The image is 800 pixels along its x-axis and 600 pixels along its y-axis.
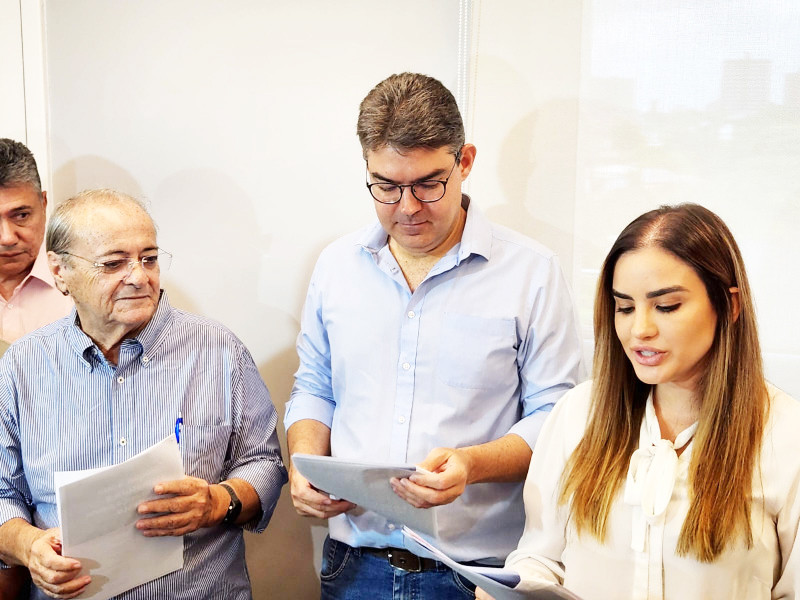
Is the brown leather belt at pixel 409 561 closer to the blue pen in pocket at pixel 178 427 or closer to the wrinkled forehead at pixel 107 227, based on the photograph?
the blue pen in pocket at pixel 178 427

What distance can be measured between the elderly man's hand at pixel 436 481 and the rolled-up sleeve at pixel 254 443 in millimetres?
625

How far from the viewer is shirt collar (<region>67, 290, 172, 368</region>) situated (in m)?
2.21

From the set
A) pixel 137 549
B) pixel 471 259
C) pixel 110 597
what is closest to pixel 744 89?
pixel 471 259

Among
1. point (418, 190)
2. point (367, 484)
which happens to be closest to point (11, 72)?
point (418, 190)

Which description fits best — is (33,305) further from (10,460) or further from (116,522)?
(116,522)

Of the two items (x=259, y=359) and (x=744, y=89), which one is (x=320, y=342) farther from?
(x=744, y=89)

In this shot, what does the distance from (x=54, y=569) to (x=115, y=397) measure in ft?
1.53

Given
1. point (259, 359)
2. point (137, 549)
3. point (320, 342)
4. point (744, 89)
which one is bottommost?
point (137, 549)

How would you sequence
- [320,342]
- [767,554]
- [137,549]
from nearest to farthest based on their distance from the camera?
[767,554], [137,549], [320,342]

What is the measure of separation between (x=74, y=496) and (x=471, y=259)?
3.79ft

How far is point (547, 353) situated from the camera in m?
2.15

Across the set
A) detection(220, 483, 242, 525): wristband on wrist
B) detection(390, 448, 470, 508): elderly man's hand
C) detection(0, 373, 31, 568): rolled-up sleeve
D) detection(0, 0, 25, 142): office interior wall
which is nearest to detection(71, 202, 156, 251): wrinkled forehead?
detection(0, 373, 31, 568): rolled-up sleeve

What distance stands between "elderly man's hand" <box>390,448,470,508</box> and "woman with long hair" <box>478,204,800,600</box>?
0.78ft

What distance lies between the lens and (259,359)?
303 cm
